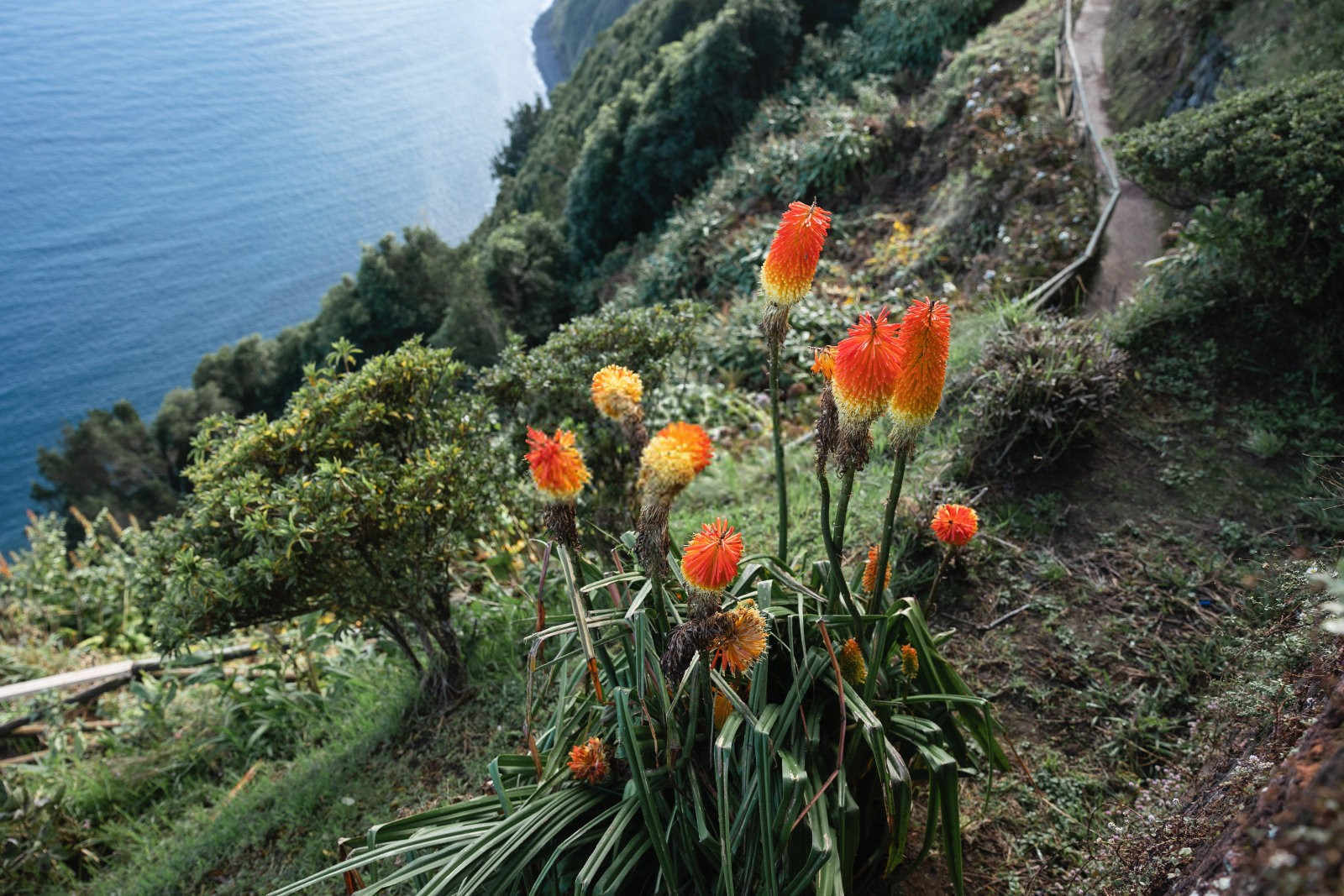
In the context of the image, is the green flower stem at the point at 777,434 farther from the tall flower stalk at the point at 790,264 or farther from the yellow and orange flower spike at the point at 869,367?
the yellow and orange flower spike at the point at 869,367

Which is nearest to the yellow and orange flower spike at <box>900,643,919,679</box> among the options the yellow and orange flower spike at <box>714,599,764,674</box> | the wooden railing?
the yellow and orange flower spike at <box>714,599,764,674</box>

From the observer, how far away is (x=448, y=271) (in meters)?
25.1

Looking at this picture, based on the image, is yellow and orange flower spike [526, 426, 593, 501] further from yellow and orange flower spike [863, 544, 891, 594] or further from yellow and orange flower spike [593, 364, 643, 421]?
yellow and orange flower spike [863, 544, 891, 594]

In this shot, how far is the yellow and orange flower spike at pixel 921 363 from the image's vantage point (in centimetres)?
124

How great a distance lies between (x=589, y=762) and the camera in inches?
61.3

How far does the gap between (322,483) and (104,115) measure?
45.9 m

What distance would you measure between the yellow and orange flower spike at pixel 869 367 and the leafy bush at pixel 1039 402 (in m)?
2.25

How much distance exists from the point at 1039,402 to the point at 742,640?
252 centimetres

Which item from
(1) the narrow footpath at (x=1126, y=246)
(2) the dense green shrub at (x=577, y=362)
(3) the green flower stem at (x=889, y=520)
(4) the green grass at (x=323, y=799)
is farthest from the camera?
(1) the narrow footpath at (x=1126, y=246)

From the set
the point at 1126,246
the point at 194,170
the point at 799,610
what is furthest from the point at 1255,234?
the point at 194,170

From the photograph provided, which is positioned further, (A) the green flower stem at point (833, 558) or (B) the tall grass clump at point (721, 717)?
(A) the green flower stem at point (833, 558)

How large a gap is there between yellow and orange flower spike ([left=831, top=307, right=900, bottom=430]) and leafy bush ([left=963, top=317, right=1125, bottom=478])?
2.25 metres

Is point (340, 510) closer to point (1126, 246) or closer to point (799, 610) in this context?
point (799, 610)

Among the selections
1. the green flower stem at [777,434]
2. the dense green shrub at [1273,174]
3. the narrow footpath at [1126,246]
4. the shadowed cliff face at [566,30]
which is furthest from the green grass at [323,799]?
the shadowed cliff face at [566,30]
